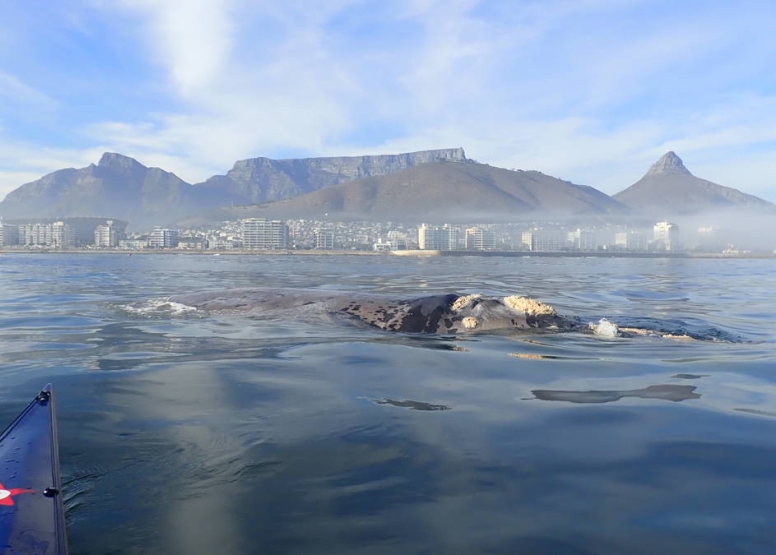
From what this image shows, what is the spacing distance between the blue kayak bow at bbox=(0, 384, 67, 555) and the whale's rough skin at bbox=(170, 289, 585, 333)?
7415mm

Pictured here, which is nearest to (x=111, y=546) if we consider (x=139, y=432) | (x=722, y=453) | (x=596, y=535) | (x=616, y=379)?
(x=139, y=432)

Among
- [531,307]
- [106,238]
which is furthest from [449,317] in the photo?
[106,238]

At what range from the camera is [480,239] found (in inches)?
7224

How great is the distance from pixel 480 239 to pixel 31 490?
600 ft

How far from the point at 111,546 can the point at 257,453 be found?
1506mm

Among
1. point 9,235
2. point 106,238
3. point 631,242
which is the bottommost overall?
point 631,242

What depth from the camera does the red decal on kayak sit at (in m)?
3.34

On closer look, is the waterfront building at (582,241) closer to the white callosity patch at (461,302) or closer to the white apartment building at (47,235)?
the white apartment building at (47,235)

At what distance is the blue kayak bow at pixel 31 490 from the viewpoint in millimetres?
3038

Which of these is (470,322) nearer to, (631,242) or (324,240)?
(324,240)

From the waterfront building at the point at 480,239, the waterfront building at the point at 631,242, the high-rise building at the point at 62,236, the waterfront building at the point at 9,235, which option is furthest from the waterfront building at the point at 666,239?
the waterfront building at the point at 9,235

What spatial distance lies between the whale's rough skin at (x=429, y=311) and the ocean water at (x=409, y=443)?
1312mm

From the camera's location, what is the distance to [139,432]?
17.8 feet

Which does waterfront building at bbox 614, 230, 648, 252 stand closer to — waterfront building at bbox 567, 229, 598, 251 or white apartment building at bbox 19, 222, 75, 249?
waterfront building at bbox 567, 229, 598, 251
